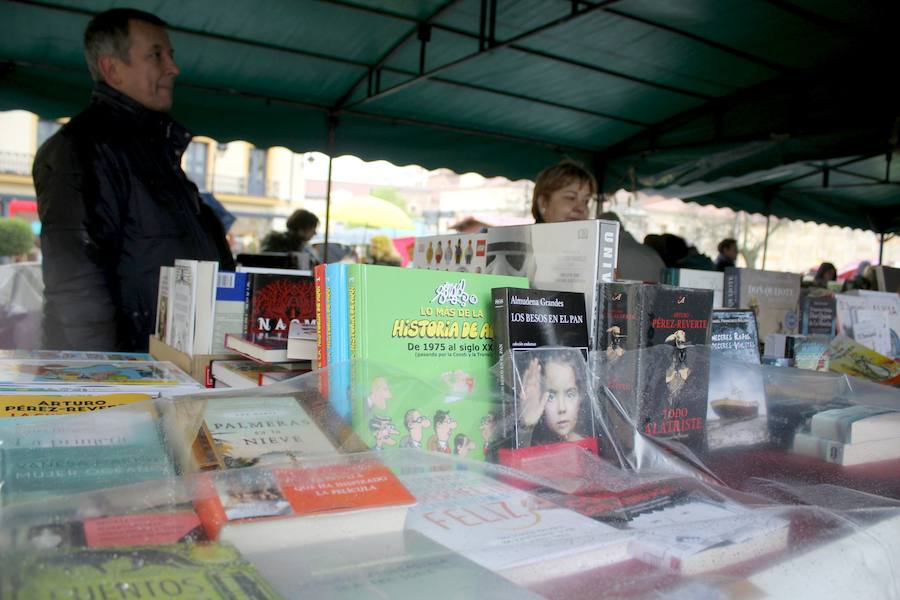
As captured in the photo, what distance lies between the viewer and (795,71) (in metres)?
4.42

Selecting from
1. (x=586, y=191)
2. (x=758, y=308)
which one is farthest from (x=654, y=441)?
(x=586, y=191)

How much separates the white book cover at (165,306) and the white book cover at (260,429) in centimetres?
81

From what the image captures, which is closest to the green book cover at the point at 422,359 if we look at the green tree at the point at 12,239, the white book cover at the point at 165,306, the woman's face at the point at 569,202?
the white book cover at the point at 165,306

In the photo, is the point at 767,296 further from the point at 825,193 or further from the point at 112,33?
the point at 825,193

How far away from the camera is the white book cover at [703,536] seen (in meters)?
0.59

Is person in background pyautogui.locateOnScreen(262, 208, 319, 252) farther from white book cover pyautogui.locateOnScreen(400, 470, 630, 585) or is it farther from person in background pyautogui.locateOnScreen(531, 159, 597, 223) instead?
white book cover pyautogui.locateOnScreen(400, 470, 630, 585)

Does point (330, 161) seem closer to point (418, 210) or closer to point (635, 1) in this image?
point (635, 1)

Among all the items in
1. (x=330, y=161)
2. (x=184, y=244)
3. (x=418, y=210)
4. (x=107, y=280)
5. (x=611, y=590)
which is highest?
(x=418, y=210)

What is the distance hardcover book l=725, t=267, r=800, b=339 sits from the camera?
160 centimetres

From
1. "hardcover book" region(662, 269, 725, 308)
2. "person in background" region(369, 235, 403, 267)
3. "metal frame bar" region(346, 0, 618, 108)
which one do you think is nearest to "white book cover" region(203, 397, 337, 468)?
"hardcover book" region(662, 269, 725, 308)

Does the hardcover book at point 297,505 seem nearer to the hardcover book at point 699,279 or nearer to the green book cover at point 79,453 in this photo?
the green book cover at point 79,453

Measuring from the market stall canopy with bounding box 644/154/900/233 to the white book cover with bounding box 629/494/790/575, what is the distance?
5.22 meters

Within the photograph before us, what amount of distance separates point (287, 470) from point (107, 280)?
1313 millimetres

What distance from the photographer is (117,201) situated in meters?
1.75
